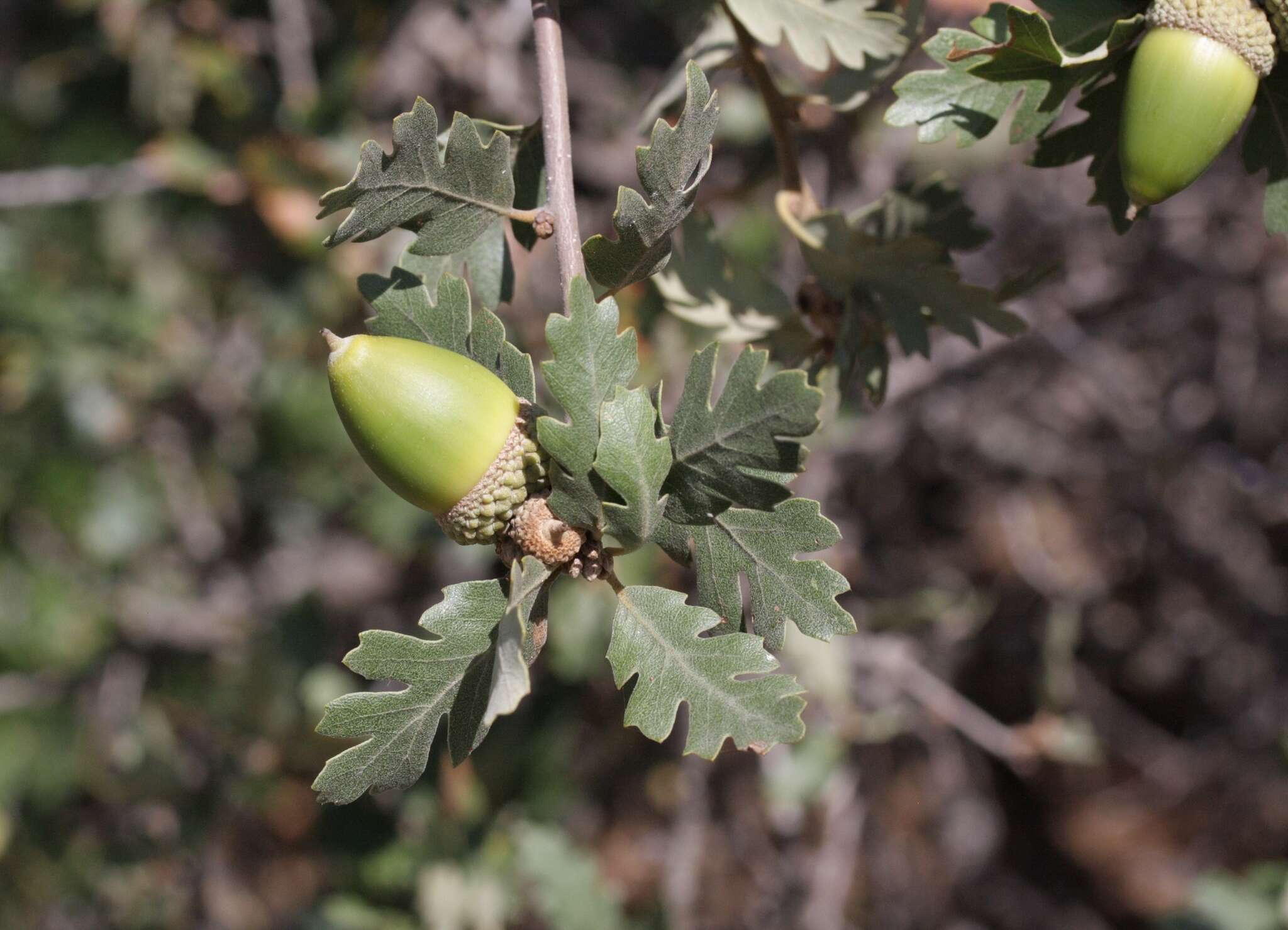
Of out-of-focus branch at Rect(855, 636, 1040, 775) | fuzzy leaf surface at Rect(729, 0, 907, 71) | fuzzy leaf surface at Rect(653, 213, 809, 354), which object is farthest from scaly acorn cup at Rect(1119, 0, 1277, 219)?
out-of-focus branch at Rect(855, 636, 1040, 775)

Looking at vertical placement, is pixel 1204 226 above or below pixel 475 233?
below

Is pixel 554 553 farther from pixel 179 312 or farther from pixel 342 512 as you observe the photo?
pixel 179 312

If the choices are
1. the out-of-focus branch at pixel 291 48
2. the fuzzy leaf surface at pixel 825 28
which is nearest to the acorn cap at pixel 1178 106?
the fuzzy leaf surface at pixel 825 28

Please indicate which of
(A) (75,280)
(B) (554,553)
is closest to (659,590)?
(B) (554,553)

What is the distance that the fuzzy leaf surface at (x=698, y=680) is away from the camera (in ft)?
2.63

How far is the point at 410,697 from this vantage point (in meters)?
0.82

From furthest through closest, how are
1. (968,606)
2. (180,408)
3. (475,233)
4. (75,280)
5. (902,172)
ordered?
1. (75,280)
2. (180,408)
3. (902,172)
4. (968,606)
5. (475,233)

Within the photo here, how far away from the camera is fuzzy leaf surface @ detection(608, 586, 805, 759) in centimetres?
80

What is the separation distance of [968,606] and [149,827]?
7.37ft

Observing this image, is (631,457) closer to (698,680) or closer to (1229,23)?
(698,680)

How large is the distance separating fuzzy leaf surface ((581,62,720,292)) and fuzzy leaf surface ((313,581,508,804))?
0.30m

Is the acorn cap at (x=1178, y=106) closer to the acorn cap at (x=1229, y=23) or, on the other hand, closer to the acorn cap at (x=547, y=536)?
the acorn cap at (x=1229, y=23)

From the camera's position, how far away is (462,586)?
822 millimetres

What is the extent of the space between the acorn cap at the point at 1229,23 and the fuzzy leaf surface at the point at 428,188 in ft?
1.95
